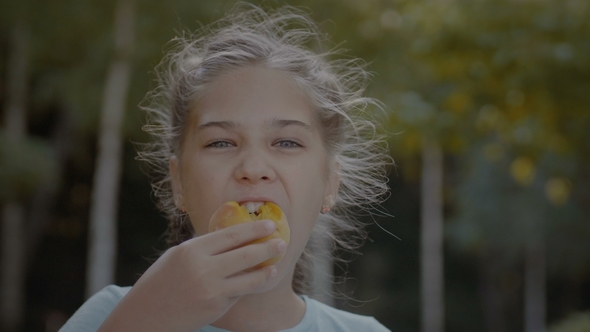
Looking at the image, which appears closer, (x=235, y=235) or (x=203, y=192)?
(x=235, y=235)

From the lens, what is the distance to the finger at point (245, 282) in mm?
1309

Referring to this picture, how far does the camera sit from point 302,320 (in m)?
1.76

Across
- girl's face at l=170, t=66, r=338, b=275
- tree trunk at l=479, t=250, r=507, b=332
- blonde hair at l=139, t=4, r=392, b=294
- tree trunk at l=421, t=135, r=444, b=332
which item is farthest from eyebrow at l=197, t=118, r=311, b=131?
tree trunk at l=479, t=250, r=507, b=332

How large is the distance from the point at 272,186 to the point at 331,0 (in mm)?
6927

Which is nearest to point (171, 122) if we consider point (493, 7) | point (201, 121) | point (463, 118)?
point (201, 121)

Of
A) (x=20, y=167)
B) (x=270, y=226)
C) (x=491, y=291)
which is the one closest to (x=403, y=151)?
(x=20, y=167)

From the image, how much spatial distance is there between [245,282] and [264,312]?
38cm

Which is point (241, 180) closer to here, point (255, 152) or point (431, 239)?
point (255, 152)

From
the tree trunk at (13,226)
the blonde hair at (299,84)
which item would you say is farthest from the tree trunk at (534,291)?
the blonde hair at (299,84)

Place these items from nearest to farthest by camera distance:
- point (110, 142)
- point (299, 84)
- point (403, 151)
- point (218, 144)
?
point (218, 144), point (299, 84), point (403, 151), point (110, 142)

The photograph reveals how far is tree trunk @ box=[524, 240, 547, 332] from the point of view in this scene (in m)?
20.2

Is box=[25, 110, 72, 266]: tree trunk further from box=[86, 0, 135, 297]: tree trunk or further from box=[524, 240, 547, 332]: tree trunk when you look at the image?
box=[524, 240, 547, 332]: tree trunk

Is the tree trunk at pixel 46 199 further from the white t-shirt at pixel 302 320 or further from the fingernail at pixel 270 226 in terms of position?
the fingernail at pixel 270 226

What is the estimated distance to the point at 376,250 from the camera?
61.3 feet
